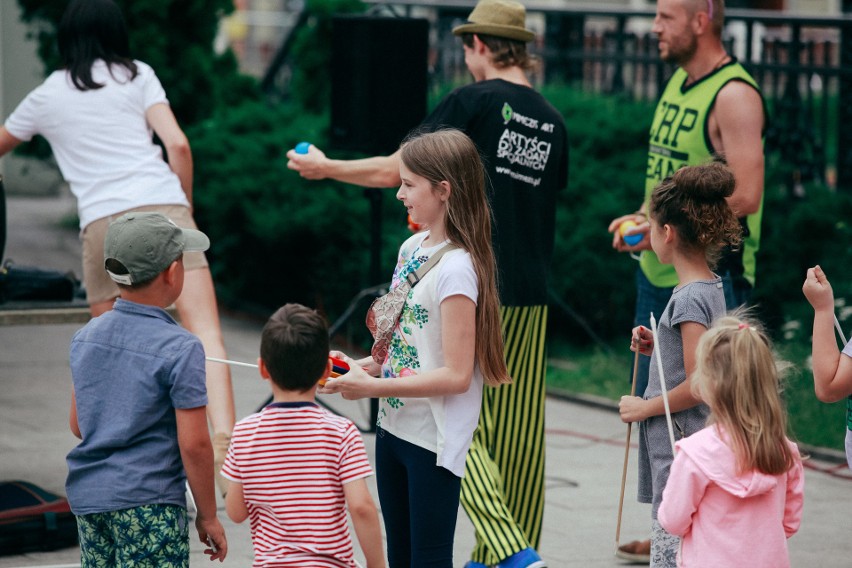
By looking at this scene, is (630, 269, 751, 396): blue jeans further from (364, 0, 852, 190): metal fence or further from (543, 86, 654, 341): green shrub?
(543, 86, 654, 341): green shrub

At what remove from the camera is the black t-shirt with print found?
446 centimetres

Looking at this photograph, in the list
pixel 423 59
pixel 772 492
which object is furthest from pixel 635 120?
pixel 772 492

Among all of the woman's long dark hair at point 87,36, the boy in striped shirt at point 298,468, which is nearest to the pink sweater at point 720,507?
the boy in striped shirt at point 298,468

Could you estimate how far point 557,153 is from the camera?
15.3 feet

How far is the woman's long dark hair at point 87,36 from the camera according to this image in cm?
502

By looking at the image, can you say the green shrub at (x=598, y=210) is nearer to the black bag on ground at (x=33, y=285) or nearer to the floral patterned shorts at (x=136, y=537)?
the black bag on ground at (x=33, y=285)

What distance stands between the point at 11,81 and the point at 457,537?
1020 centimetres

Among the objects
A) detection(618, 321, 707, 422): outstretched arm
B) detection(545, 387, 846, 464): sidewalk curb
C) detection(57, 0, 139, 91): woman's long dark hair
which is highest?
detection(57, 0, 139, 91): woman's long dark hair

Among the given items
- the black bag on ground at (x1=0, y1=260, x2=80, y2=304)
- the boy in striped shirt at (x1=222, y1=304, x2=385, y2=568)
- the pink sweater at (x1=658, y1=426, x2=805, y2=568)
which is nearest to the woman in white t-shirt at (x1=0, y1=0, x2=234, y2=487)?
the black bag on ground at (x1=0, y1=260, x2=80, y2=304)

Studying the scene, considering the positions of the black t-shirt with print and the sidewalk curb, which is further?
the sidewalk curb

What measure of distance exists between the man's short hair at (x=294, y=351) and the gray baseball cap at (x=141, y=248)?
17.2 inches

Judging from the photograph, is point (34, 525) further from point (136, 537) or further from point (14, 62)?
point (14, 62)

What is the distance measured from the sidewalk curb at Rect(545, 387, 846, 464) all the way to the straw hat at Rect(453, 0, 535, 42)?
304 centimetres

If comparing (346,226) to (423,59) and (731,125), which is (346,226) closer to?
(423,59)
